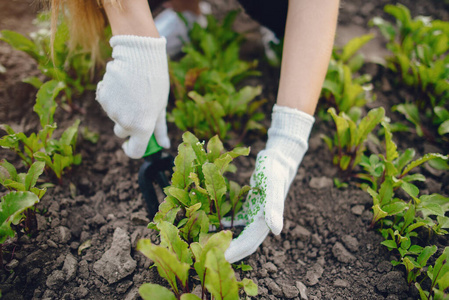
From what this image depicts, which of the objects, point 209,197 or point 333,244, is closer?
point 209,197

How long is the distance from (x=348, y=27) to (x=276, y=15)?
2.62ft

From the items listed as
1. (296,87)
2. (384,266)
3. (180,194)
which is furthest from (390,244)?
(180,194)

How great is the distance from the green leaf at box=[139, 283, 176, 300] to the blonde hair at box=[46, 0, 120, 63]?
3.66 feet

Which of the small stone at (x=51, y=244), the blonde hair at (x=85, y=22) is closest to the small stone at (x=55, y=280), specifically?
the small stone at (x=51, y=244)

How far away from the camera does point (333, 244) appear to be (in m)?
1.53

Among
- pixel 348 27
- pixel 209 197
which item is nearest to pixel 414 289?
pixel 209 197

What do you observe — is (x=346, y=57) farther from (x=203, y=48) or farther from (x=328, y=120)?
(x=203, y=48)

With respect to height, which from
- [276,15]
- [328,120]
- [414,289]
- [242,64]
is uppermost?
[276,15]

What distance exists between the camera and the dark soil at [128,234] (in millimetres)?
1338

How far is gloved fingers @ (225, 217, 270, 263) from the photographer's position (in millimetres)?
1324

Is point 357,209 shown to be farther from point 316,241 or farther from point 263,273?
point 263,273

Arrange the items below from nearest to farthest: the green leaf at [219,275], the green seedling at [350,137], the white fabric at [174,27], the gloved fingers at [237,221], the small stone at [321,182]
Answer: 1. the green leaf at [219,275]
2. the gloved fingers at [237,221]
3. the green seedling at [350,137]
4. the small stone at [321,182]
5. the white fabric at [174,27]

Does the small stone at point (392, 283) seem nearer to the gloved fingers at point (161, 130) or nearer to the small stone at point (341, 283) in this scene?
the small stone at point (341, 283)

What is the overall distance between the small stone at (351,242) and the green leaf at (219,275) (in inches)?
26.2
